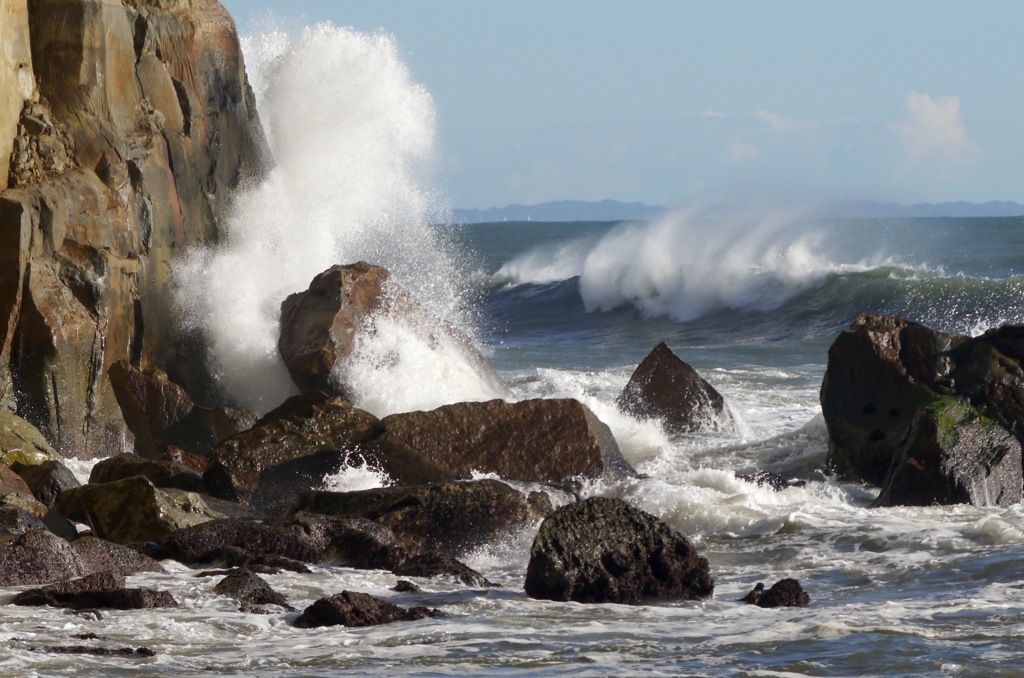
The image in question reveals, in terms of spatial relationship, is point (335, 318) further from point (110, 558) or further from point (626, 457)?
point (110, 558)

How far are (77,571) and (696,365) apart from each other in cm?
1333

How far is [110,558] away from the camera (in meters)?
7.43

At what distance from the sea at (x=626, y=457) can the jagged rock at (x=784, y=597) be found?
76 mm

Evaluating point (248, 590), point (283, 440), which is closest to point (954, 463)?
point (283, 440)

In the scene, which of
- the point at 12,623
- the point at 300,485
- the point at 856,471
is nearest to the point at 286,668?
the point at 12,623

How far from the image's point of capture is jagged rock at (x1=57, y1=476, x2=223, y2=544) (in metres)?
8.30

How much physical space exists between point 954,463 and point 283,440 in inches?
174

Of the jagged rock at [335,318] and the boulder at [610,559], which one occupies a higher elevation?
the jagged rock at [335,318]

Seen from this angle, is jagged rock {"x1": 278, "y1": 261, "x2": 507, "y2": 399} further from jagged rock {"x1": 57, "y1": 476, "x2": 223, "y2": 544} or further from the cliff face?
jagged rock {"x1": 57, "y1": 476, "x2": 223, "y2": 544}

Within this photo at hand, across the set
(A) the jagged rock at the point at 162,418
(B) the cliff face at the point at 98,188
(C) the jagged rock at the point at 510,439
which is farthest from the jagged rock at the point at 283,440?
(B) the cliff face at the point at 98,188

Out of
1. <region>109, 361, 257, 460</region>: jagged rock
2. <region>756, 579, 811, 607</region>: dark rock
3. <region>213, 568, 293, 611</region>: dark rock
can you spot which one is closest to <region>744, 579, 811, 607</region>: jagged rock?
<region>756, 579, 811, 607</region>: dark rock

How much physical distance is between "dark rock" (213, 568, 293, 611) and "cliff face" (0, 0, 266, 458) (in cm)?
445

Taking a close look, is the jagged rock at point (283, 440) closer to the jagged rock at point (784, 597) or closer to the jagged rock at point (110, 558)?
the jagged rock at point (110, 558)

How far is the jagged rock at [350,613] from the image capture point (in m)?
6.42
